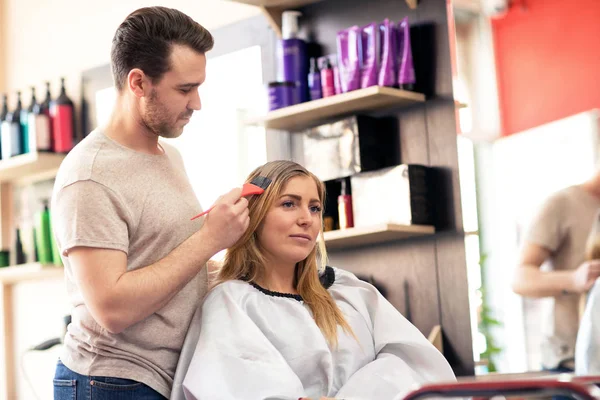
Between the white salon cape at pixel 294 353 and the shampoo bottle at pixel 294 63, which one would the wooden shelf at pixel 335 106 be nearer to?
the shampoo bottle at pixel 294 63

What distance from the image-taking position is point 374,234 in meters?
2.97

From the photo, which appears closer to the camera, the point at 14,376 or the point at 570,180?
the point at 570,180

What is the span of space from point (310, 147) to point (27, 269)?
1.74 m

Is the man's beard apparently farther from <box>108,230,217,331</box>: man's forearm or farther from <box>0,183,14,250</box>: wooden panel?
<box>0,183,14,250</box>: wooden panel

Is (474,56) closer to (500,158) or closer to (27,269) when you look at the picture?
(500,158)

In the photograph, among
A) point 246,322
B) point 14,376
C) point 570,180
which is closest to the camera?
point 246,322

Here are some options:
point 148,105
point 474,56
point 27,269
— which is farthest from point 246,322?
point 27,269

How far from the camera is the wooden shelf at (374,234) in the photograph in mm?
2906

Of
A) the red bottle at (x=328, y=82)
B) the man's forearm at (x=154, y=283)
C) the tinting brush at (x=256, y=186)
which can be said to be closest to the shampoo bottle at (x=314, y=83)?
the red bottle at (x=328, y=82)

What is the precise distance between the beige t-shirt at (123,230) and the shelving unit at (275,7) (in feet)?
5.07

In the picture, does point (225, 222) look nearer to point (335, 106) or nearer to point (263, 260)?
point (263, 260)

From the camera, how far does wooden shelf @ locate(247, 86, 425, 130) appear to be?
295cm

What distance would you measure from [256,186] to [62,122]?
2.47m

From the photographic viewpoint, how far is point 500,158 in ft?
9.09
